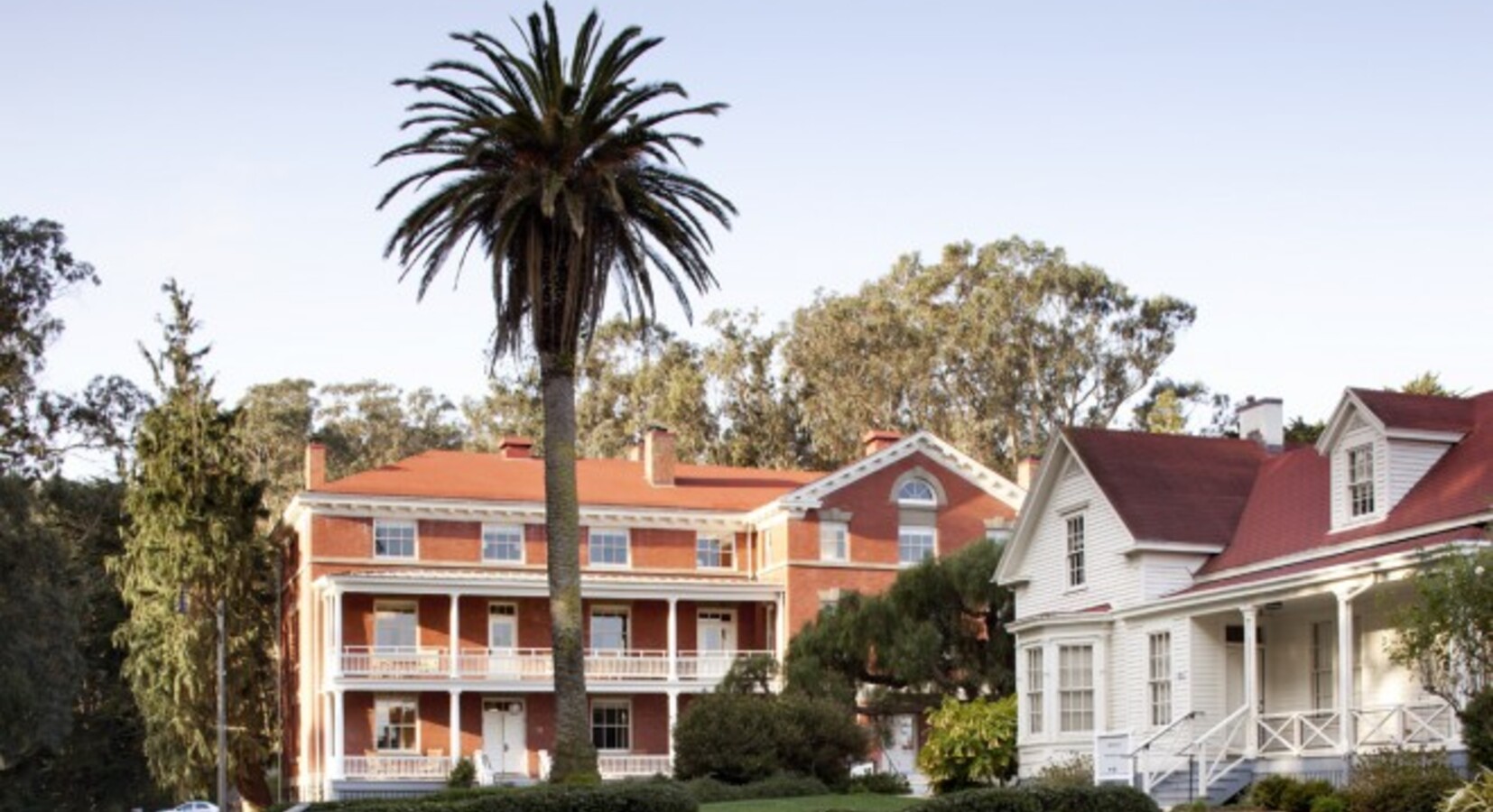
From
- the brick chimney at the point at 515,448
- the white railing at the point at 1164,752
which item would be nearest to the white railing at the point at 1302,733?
the white railing at the point at 1164,752

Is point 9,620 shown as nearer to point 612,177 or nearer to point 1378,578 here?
point 612,177

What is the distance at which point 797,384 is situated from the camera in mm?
85250

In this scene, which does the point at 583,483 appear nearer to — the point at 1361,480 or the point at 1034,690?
the point at 1034,690

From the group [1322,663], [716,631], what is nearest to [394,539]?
[716,631]

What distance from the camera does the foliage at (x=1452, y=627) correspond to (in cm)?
2716

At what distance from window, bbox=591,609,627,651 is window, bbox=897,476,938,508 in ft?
32.0

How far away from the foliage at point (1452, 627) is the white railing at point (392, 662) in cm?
3780

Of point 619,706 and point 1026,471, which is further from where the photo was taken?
point 1026,471

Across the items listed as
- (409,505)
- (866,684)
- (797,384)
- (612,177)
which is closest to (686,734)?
(866,684)

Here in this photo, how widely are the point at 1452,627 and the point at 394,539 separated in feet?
139

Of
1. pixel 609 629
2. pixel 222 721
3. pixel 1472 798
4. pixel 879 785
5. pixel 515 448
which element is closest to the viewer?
pixel 1472 798

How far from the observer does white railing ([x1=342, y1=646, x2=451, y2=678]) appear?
60750 millimetres

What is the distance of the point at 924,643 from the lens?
151 ft

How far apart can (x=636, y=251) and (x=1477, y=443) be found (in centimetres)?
1515
